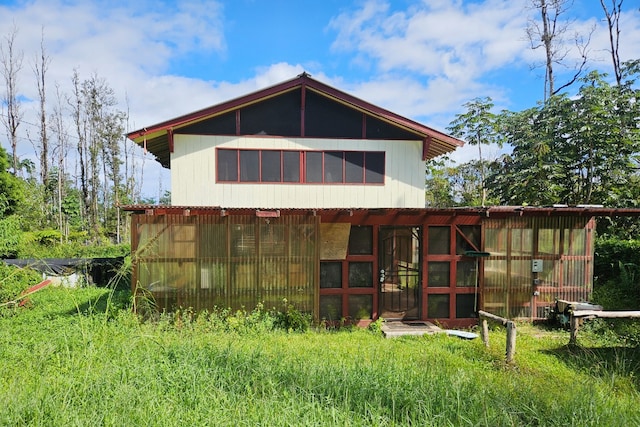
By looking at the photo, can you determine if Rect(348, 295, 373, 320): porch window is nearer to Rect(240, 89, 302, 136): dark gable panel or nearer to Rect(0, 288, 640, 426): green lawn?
Rect(0, 288, 640, 426): green lawn

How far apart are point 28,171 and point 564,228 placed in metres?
31.5

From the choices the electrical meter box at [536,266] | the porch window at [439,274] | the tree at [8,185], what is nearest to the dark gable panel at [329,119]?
the porch window at [439,274]

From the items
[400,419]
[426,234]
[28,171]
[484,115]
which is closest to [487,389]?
[400,419]

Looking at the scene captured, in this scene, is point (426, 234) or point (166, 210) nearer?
point (166, 210)

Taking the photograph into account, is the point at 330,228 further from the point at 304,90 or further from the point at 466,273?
the point at 304,90

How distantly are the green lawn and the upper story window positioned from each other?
192 inches

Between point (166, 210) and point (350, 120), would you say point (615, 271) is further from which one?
point (166, 210)

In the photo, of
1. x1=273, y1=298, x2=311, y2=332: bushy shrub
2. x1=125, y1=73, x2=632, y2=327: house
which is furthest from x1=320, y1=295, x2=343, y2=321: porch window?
x1=273, y1=298, x2=311, y2=332: bushy shrub

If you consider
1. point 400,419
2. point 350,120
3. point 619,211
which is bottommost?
point 400,419

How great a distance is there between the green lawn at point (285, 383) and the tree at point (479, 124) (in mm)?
15803

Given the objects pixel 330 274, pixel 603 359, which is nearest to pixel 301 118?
pixel 330 274

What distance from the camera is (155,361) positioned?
442cm

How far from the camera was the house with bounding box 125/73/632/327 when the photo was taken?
7379 millimetres

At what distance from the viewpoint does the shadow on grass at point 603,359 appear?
526 cm
